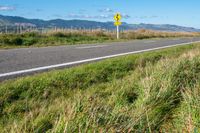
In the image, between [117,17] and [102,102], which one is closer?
[102,102]

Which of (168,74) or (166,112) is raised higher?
(168,74)

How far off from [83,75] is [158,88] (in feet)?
8.01

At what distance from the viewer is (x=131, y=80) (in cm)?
714

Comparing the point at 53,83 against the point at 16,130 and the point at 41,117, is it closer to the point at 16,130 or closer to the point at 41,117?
the point at 41,117

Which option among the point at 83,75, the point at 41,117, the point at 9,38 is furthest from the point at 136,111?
the point at 9,38

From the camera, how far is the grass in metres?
3.79

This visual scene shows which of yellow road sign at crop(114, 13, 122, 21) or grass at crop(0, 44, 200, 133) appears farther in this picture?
yellow road sign at crop(114, 13, 122, 21)

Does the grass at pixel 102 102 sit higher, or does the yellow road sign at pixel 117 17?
the yellow road sign at pixel 117 17

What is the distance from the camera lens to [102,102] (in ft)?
15.3

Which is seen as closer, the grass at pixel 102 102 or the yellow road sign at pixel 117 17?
the grass at pixel 102 102

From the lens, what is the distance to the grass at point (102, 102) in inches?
149

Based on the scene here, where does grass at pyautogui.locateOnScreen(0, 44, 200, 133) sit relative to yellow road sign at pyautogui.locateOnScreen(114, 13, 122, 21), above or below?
below

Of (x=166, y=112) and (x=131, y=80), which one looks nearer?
(x=166, y=112)

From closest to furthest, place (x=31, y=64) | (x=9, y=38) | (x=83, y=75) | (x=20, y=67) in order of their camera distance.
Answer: (x=83, y=75)
(x=20, y=67)
(x=31, y=64)
(x=9, y=38)
